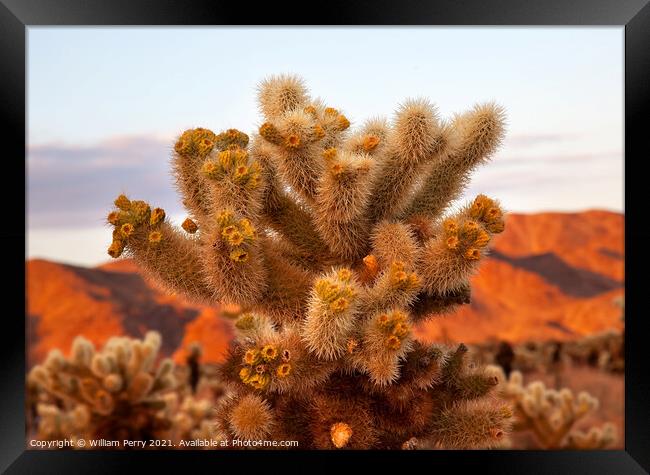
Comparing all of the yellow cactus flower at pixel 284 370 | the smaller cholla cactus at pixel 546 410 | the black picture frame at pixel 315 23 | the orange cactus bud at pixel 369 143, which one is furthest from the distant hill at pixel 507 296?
the yellow cactus flower at pixel 284 370

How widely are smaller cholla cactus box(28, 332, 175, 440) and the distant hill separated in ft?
9.13

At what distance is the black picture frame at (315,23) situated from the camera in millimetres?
3691

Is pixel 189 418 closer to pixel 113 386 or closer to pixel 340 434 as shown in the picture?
pixel 113 386

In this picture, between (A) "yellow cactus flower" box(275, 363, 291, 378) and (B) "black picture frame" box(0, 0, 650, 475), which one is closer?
(A) "yellow cactus flower" box(275, 363, 291, 378)

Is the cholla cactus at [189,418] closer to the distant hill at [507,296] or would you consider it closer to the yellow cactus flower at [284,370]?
the distant hill at [507,296]

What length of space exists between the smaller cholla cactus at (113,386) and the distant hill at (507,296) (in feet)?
9.13

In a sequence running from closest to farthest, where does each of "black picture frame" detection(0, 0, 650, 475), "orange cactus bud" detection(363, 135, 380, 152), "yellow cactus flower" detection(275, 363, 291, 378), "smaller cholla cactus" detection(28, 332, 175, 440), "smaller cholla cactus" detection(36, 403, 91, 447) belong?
"yellow cactus flower" detection(275, 363, 291, 378) → "orange cactus bud" detection(363, 135, 380, 152) → "black picture frame" detection(0, 0, 650, 475) → "smaller cholla cactus" detection(28, 332, 175, 440) → "smaller cholla cactus" detection(36, 403, 91, 447)

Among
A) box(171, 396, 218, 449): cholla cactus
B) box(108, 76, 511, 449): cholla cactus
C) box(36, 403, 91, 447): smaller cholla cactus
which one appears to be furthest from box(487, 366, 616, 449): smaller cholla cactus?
box(36, 403, 91, 447): smaller cholla cactus

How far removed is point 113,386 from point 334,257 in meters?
2.82

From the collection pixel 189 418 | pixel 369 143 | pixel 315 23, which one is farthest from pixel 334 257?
pixel 189 418

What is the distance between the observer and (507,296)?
962 cm

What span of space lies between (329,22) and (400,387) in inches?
78.1

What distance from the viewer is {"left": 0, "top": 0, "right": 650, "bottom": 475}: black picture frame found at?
3691 mm

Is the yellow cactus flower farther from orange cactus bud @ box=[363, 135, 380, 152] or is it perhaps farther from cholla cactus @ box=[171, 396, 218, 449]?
cholla cactus @ box=[171, 396, 218, 449]
